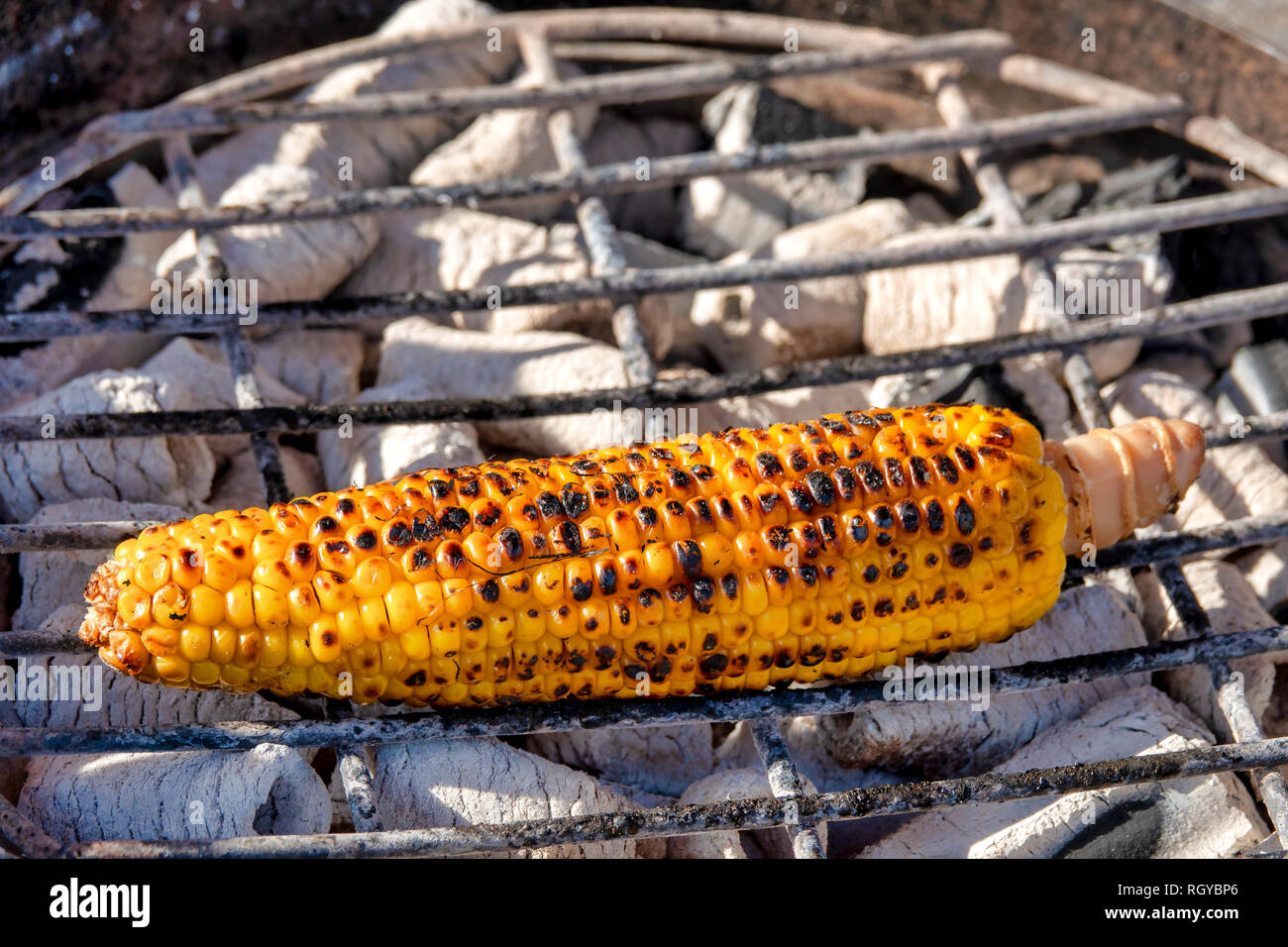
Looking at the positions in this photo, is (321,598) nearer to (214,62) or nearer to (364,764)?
(364,764)

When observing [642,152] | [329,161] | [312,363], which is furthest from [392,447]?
[642,152]

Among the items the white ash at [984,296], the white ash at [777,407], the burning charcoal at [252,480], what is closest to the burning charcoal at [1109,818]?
the white ash at [777,407]

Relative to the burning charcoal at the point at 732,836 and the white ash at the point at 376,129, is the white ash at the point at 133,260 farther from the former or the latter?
the burning charcoal at the point at 732,836

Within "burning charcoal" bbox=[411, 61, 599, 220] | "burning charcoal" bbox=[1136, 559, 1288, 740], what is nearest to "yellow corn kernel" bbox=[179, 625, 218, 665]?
"burning charcoal" bbox=[411, 61, 599, 220]

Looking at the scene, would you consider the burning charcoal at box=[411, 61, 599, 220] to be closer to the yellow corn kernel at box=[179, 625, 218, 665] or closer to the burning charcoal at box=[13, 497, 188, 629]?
the burning charcoal at box=[13, 497, 188, 629]

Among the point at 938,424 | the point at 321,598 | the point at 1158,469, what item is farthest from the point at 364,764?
the point at 1158,469
